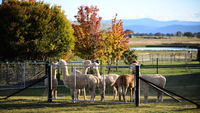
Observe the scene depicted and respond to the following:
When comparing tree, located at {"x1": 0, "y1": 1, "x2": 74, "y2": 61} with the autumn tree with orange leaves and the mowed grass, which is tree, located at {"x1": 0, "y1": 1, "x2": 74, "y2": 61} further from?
the mowed grass

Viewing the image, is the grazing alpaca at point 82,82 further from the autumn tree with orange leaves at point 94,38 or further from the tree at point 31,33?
the autumn tree with orange leaves at point 94,38

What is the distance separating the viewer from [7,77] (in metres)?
20.3

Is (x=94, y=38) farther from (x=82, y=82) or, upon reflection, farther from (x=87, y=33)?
(x=82, y=82)

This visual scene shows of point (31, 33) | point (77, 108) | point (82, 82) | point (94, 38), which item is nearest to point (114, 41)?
point (94, 38)

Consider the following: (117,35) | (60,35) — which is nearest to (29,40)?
(60,35)

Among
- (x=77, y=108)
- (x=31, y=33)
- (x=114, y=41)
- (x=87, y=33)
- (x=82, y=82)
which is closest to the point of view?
(x=77, y=108)

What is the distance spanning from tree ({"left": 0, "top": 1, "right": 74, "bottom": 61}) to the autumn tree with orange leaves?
3796 millimetres

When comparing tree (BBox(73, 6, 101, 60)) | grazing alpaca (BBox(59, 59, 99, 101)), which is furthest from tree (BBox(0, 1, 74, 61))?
grazing alpaca (BBox(59, 59, 99, 101))

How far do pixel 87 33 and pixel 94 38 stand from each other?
83 cm

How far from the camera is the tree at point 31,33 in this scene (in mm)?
21516

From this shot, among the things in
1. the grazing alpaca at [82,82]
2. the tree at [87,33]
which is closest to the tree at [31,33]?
the tree at [87,33]

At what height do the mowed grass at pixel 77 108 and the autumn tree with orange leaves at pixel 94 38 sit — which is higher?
the autumn tree with orange leaves at pixel 94 38

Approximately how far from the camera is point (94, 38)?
1118 inches

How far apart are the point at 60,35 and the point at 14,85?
17.6ft
